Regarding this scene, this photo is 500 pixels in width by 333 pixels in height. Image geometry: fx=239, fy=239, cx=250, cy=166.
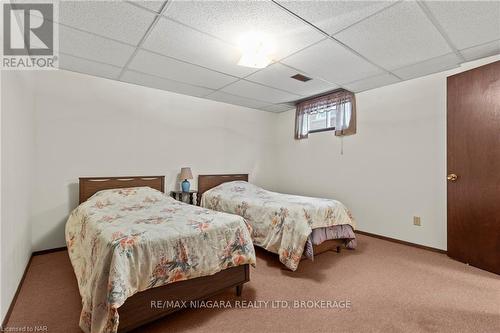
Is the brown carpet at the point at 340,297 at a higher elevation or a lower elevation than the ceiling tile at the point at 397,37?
lower

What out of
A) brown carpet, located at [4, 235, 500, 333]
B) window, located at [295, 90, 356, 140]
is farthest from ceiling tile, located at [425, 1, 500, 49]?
brown carpet, located at [4, 235, 500, 333]

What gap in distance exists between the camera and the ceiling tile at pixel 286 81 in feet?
9.55

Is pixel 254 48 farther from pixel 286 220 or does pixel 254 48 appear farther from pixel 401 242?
pixel 401 242

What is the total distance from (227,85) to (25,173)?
2.47m

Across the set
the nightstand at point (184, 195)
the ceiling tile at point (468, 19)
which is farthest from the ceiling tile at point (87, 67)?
the ceiling tile at point (468, 19)

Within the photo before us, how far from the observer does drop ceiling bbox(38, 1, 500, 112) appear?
1.77 m

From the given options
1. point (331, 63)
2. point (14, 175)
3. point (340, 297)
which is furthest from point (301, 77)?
point (14, 175)

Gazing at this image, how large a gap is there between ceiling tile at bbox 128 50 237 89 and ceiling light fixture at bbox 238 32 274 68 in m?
0.77

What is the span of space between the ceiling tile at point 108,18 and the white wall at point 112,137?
49.2 inches

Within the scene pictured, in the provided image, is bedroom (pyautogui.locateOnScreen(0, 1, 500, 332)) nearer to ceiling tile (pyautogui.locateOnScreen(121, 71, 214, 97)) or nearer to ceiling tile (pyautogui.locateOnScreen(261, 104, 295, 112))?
ceiling tile (pyautogui.locateOnScreen(121, 71, 214, 97))

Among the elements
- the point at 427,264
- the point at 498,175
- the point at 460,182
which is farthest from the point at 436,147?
the point at 427,264

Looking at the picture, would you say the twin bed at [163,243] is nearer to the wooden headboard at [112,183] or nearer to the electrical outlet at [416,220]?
the wooden headboard at [112,183]

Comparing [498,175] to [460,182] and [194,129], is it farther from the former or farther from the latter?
[194,129]

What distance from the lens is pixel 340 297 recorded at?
6.35ft
